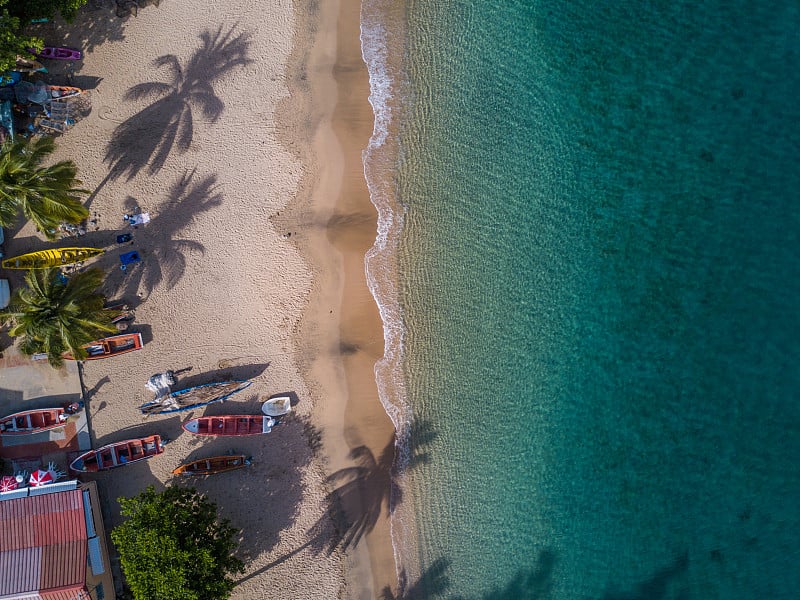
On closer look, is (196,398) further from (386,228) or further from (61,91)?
(61,91)

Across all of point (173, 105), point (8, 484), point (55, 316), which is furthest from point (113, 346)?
point (173, 105)

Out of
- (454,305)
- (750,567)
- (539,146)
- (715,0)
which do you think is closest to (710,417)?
(750,567)

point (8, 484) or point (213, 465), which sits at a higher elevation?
point (8, 484)

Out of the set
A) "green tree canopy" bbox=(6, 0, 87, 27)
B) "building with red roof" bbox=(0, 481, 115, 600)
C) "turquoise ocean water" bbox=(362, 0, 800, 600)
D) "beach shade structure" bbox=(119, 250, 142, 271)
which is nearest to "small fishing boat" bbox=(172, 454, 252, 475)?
"building with red roof" bbox=(0, 481, 115, 600)

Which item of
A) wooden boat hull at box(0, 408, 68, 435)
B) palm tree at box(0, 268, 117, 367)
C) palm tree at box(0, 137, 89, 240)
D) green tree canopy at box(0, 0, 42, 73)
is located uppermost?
green tree canopy at box(0, 0, 42, 73)

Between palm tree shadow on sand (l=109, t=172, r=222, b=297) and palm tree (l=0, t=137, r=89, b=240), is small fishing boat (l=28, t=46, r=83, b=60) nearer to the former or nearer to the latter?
palm tree (l=0, t=137, r=89, b=240)

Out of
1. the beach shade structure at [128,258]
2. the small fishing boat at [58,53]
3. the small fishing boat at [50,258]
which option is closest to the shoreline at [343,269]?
the beach shade structure at [128,258]

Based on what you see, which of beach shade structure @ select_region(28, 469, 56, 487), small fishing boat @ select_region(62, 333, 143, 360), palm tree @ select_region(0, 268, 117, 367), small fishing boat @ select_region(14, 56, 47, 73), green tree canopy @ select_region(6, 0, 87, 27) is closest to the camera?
palm tree @ select_region(0, 268, 117, 367)
